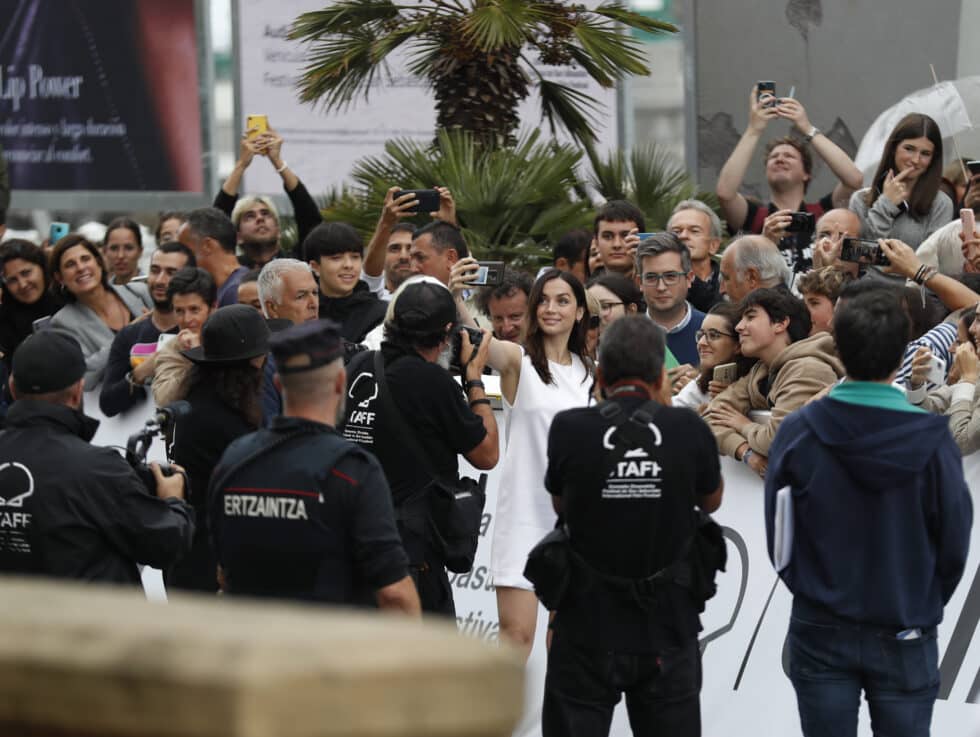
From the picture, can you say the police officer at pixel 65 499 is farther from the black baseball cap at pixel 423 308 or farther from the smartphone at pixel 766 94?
the smartphone at pixel 766 94

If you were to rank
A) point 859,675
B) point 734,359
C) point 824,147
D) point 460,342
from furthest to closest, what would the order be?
point 824,147 → point 734,359 → point 460,342 → point 859,675

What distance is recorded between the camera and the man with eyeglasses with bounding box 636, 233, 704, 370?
7203mm

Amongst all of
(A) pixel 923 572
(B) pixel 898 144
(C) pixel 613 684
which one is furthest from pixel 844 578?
(B) pixel 898 144

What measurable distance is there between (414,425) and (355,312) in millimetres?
2214

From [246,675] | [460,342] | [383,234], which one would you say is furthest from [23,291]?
[246,675]

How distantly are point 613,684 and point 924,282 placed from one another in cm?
277

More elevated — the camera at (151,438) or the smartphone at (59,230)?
the smartphone at (59,230)

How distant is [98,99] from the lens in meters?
16.6

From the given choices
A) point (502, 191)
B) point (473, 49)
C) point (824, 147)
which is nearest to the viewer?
point (824, 147)

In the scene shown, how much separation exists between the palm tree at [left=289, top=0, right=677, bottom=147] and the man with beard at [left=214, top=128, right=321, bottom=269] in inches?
78.7

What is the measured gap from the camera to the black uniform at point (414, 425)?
17.8 feet

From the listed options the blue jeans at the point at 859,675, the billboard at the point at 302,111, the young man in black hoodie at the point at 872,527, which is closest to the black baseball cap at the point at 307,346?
the young man in black hoodie at the point at 872,527

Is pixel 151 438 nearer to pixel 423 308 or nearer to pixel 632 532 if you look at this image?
pixel 423 308

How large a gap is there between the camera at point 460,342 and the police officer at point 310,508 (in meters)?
1.71
